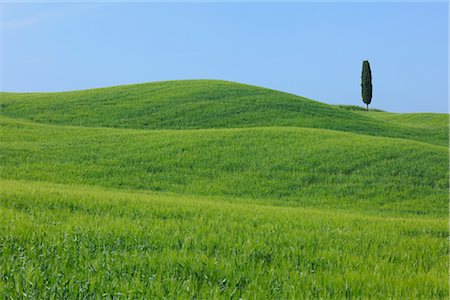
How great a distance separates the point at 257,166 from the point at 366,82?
7104 centimetres

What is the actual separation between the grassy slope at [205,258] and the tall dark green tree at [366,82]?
274 feet

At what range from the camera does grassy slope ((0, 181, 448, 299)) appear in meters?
4.97

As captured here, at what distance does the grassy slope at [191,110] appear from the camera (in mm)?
47219

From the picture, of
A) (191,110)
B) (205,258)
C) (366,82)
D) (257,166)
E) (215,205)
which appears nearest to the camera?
(205,258)

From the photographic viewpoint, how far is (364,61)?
8825 cm

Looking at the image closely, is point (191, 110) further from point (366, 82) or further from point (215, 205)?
point (366, 82)

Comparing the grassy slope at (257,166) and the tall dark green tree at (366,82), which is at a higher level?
the tall dark green tree at (366,82)

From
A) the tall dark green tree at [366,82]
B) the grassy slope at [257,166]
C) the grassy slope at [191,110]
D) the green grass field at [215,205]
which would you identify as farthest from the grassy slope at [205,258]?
the tall dark green tree at [366,82]

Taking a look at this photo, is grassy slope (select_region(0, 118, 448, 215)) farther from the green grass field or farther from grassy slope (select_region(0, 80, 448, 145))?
grassy slope (select_region(0, 80, 448, 145))

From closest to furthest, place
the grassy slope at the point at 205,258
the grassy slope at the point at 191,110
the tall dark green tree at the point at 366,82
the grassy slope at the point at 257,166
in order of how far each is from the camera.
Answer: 1. the grassy slope at the point at 205,258
2. the grassy slope at the point at 257,166
3. the grassy slope at the point at 191,110
4. the tall dark green tree at the point at 366,82

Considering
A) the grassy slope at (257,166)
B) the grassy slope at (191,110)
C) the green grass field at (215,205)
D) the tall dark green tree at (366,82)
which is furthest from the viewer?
the tall dark green tree at (366,82)

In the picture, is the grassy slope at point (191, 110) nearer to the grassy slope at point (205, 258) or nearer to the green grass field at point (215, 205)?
the green grass field at point (215, 205)

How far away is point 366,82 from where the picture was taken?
8831 centimetres

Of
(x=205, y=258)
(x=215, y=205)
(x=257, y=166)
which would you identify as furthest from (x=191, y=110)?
(x=205, y=258)
